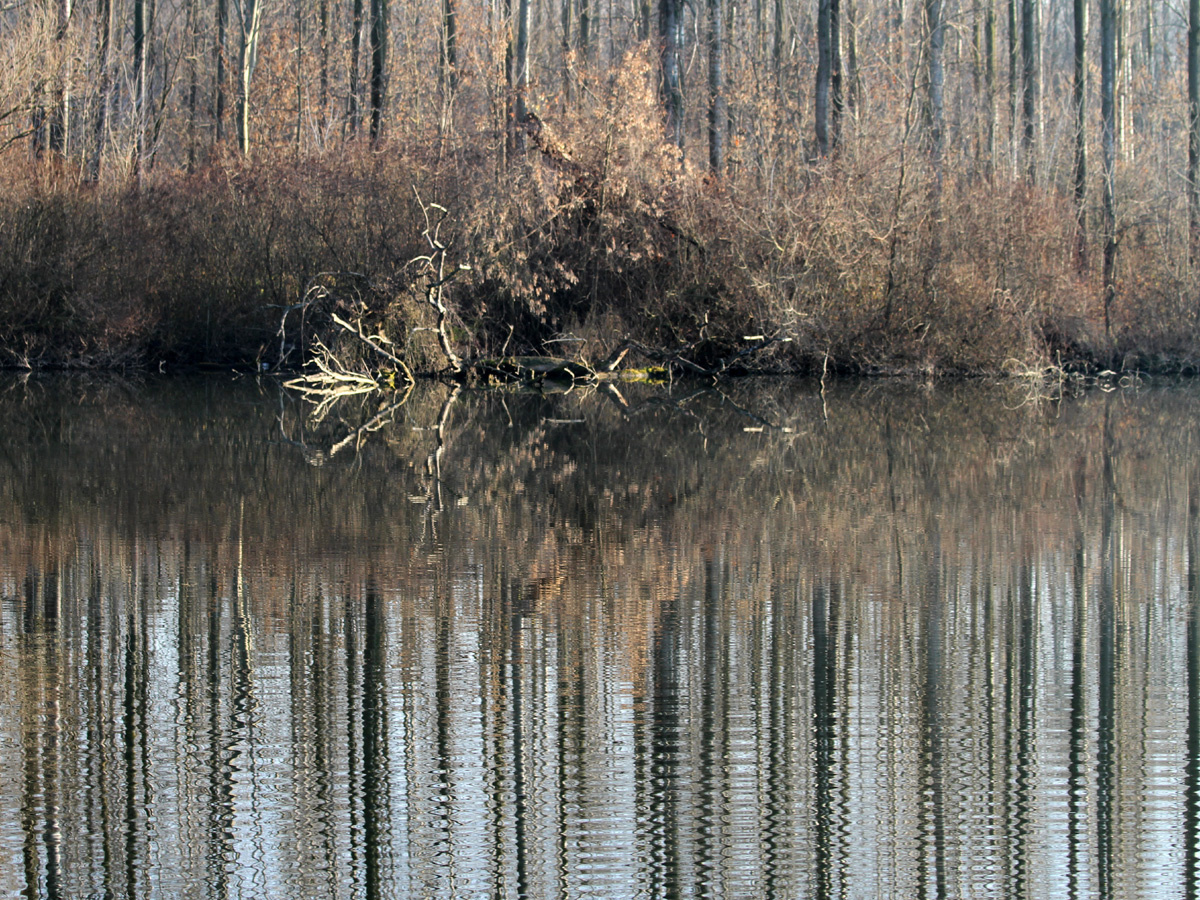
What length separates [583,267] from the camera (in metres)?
27.6

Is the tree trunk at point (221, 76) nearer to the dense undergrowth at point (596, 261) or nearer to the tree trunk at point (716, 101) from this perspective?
the dense undergrowth at point (596, 261)

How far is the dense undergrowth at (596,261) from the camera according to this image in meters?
26.3

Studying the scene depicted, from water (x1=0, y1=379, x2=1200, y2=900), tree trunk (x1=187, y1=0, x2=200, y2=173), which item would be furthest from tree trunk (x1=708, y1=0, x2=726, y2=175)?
water (x1=0, y1=379, x2=1200, y2=900)

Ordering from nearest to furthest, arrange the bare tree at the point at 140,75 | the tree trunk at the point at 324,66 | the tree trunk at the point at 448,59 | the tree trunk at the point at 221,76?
the tree trunk at the point at 448,59, the bare tree at the point at 140,75, the tree trunk at the point at 324,66, the tree trunk at the point at 221,76

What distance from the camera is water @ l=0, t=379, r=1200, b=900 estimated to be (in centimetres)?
436

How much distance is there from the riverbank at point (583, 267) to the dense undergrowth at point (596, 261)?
0.04 meters

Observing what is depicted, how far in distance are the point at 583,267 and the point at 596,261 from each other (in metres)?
0.28

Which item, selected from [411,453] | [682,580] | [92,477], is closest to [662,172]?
[411,453]

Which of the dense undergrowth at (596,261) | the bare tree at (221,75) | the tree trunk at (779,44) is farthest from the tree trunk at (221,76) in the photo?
the tree trunk at (779,44)

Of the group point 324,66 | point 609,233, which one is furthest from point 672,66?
point 324,66

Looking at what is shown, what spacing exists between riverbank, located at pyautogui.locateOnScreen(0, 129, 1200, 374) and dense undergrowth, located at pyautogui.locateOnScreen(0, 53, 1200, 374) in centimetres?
4

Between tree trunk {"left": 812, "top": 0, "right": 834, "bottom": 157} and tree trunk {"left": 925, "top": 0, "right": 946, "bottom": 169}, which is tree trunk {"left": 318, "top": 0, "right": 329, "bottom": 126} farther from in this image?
tree trunk {"left": 925, "top": 0, "right": 946, "bottom": 169}

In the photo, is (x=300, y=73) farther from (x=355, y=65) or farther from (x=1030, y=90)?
(x=1030, y=90)

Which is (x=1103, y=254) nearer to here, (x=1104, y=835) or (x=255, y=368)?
(x=255, y=368)
